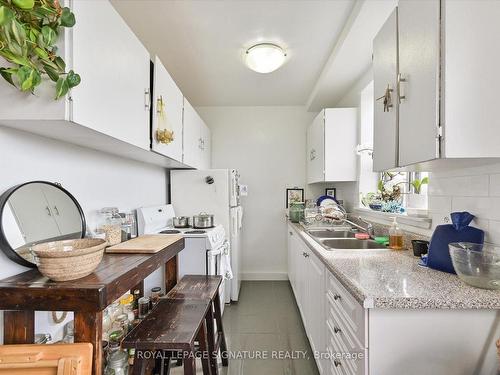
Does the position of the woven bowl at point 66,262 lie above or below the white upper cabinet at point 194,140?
below

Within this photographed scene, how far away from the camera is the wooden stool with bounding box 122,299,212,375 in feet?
3.56

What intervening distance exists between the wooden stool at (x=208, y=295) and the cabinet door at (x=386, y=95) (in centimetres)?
126

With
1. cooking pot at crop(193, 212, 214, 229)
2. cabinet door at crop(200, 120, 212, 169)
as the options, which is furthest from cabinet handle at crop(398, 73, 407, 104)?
cabinet door at crop(200, 120, 212, 169)

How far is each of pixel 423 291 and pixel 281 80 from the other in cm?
249

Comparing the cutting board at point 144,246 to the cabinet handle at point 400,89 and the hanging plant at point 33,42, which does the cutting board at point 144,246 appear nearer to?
the hanging plant at point 33,42

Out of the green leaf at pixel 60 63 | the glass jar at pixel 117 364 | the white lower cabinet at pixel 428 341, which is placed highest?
the green leaf at pixel 60 63

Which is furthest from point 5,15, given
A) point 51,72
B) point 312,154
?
point 312,154

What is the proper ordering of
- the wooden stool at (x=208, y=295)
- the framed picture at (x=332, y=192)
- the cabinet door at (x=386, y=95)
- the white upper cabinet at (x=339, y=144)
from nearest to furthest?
the cabinet door at (x=386, y=95) → the wooden stool at (x=208, y=295) → the white upper cabinet at (x=339, y=144) → the framed picture at (x=332, y=192)


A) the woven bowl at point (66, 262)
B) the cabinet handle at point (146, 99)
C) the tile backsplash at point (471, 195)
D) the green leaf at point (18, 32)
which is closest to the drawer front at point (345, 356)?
the tile backsplash at point (471, 195)

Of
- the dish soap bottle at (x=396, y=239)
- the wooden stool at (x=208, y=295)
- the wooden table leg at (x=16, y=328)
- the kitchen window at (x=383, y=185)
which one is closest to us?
the wooden table leg at (x=16, y=328)

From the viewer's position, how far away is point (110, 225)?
1.52m

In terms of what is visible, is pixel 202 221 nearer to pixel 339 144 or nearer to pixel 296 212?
pixel 296 212

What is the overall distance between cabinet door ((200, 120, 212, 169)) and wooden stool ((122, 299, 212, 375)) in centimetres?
193

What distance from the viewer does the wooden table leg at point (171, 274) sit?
6.07 feet
